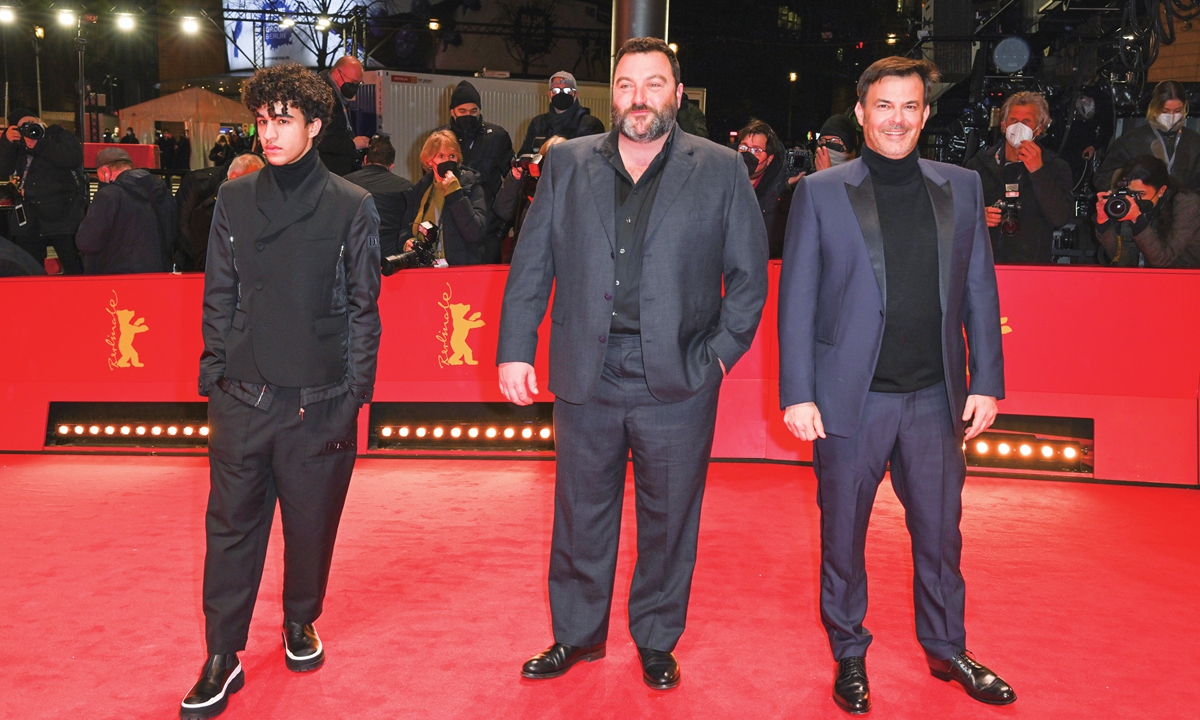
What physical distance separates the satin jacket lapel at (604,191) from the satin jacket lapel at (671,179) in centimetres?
11

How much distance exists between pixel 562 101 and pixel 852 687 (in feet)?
16.5

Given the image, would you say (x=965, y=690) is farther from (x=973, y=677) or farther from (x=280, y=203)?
(x=280, y=203)

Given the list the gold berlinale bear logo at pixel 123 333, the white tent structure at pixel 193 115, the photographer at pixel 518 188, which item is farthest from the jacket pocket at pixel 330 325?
the white tent structure at pixel 193 115

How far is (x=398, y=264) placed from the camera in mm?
5152

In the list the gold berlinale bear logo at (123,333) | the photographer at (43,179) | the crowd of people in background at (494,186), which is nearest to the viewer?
the crowd of people in background at (494,186)

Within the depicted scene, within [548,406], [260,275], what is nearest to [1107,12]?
[548,406]

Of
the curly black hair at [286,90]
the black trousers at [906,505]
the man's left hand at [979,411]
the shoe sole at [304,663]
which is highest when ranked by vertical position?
the curly black hair at [286,90]

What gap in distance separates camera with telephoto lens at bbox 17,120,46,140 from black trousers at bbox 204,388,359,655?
652 cm

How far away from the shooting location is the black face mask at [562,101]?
6973 millimetres

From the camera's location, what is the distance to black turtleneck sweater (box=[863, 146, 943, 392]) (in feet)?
9.92

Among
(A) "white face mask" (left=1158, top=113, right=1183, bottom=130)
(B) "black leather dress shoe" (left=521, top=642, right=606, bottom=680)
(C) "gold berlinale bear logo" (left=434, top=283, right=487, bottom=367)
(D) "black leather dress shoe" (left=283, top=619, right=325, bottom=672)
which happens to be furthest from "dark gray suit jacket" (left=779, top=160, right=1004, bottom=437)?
(A) "white face mask" (left=1158, top=113, right=1183, bottom=130)

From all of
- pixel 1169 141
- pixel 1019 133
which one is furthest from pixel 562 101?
pixel 1169 141

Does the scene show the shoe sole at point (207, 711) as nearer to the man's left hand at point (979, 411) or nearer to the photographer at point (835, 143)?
the man's left hand at point (979, 411)

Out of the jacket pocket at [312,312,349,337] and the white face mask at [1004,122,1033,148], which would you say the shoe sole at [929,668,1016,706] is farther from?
the white face mask at [1004,122,1033,148]
